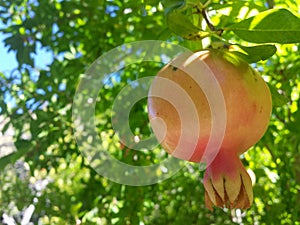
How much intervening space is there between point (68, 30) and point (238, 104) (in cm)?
107

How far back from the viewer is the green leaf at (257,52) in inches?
22.8

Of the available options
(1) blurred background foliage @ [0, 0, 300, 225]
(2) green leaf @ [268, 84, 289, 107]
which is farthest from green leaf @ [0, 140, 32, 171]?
(2) green leaf @ [268, 84, 289, 107]

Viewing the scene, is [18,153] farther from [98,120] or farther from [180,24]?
[180,24]

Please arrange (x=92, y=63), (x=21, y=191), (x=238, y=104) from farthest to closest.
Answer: (x=21, y=191) < (x=92, y=63) < (x=238, y=104)

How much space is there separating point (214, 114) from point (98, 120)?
1.10m

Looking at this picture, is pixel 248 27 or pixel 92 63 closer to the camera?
pixel 248 27

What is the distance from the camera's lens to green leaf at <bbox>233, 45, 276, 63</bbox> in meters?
0.58

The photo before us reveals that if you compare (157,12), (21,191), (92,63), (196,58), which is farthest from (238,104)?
(21,191)

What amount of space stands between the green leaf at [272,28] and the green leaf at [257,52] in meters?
0.01

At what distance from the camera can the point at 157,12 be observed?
119 cm

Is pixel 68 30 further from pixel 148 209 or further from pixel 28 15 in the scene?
pixel 148 209

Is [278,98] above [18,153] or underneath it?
above

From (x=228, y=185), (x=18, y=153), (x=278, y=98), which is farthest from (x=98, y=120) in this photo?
(x=228, y=185)

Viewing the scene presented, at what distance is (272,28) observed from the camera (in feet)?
1.89
